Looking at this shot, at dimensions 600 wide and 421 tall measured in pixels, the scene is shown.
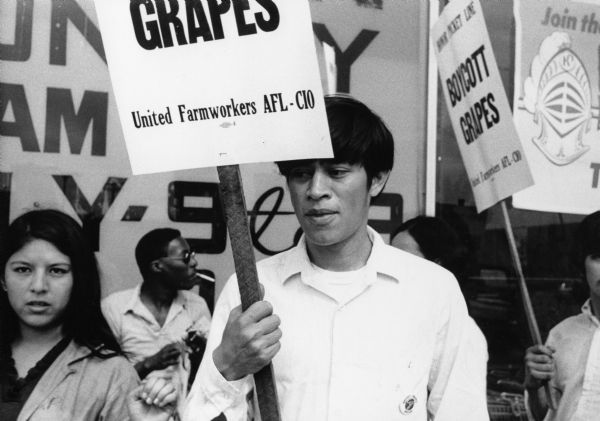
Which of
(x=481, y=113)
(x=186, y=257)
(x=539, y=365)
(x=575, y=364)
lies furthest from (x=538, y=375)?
(x=186, y=257)

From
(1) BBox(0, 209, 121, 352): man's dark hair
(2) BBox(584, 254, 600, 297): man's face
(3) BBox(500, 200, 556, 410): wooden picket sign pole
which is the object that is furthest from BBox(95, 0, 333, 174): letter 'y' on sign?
(2) BBox(584, 254, 600, 297): man's face

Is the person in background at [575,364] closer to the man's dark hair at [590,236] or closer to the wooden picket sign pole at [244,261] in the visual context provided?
the man's dark hair at [590,236]

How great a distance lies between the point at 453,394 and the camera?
1.62 metres

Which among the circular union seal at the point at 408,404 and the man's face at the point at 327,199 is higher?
the man's face at the point at 327,199

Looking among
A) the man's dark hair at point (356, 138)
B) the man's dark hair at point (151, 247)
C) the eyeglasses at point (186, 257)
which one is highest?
the man's dark hair at point (356, 138)

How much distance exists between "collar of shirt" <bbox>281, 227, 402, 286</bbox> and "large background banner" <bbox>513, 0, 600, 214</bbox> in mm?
2051

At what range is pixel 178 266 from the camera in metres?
2.94

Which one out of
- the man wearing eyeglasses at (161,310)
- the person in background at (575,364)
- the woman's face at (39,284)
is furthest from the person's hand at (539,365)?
the woman's face at (39,284)

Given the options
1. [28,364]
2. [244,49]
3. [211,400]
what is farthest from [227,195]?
[28,364]

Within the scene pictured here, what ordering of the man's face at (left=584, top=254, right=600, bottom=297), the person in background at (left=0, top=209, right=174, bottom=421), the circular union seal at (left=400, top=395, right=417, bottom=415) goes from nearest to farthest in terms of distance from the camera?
the circular union seal at (left=400, top=395, right=417, bottom=415) → the person in background at (left=0, top=209, right=174, bottom=421) → the man's face at (left=584, top=254, right=600, bottom=297)

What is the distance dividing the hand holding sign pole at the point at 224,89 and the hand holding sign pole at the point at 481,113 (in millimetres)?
1193

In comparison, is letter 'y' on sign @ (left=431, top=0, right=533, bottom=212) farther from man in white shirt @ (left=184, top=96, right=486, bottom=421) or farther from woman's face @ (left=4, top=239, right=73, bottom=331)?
woman's face @ (left=4, top=239, right=73, bottom=331)

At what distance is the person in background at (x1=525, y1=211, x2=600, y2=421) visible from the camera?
8.44 ft

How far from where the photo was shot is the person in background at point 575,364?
8.44 ft
